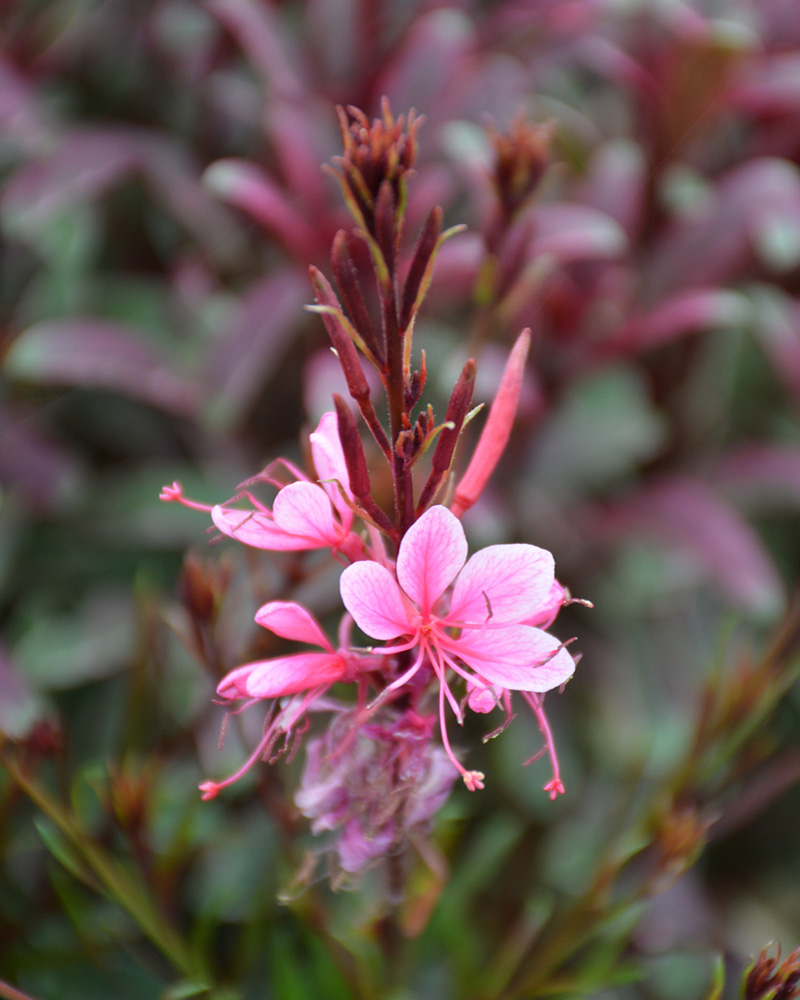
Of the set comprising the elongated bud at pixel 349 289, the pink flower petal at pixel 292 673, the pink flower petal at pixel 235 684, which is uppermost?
the elongated bud at pixel 349 289

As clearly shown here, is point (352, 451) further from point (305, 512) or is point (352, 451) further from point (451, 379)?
point (451, 379)

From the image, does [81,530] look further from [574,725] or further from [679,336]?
[679,336]

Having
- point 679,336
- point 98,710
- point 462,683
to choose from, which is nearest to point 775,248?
point 679,336

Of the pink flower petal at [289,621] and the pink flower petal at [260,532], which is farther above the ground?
the pink flower petal at [260,532]

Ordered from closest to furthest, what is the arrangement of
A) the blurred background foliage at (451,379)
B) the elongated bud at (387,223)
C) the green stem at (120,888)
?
1. the elongated bud at (387,223)
2. the green stem at (120,888)
3. the blurred background foliage at (451,379)

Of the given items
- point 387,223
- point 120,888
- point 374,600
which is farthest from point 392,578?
point 120,888

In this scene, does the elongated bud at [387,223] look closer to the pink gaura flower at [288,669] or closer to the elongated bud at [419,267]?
the elongated bud at [419,267]

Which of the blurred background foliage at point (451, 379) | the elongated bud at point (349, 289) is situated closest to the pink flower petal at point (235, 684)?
the elongated bud at point (349, 289)
